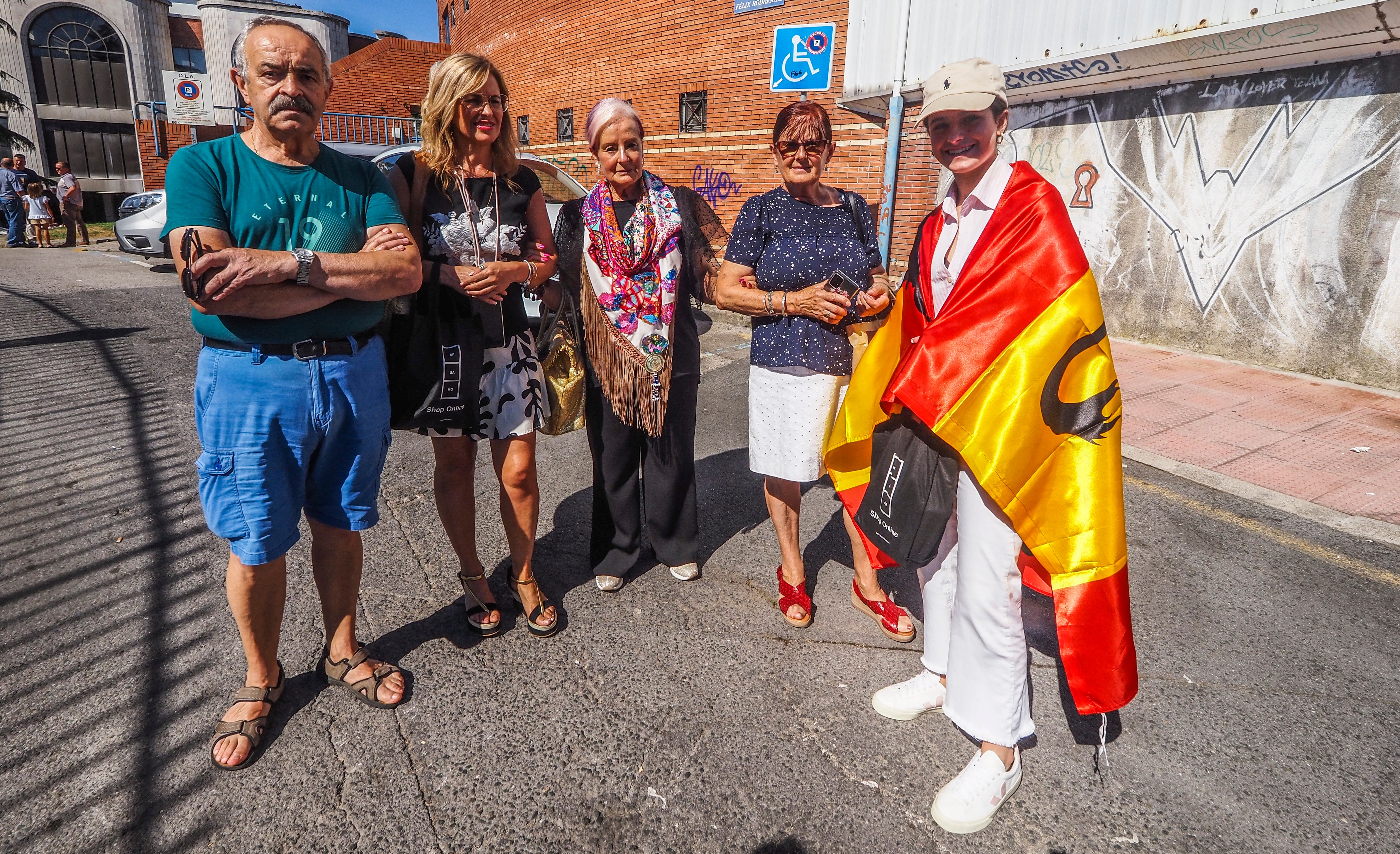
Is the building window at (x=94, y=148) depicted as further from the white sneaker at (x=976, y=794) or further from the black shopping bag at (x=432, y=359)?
the white sneaker at (x=976, y=794)

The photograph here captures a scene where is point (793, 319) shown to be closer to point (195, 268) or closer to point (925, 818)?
point (925, 818)

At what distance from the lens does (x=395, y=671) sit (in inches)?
98.8

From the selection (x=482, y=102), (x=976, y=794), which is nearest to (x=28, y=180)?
(x=482, y=102)

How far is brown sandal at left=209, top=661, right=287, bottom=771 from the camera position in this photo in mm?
2145

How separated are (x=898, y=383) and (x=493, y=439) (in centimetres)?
153

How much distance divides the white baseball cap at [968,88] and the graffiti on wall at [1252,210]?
6.80m

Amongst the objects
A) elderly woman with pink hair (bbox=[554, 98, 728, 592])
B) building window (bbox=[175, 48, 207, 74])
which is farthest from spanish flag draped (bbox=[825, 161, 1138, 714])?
building window (bbox=[175, 48, 207, 74])

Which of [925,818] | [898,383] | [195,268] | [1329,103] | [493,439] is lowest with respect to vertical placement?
[925,818]

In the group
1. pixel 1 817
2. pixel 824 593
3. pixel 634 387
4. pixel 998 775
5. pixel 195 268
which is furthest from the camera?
pixel 824 593

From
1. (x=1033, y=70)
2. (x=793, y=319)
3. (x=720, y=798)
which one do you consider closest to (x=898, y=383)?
(x=793, y=319)

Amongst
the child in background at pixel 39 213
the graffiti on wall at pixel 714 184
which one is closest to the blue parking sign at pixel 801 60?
the graffiti on wall at pixel 714 184

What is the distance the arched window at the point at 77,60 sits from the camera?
2922 centimetres

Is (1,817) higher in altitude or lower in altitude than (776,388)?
lower

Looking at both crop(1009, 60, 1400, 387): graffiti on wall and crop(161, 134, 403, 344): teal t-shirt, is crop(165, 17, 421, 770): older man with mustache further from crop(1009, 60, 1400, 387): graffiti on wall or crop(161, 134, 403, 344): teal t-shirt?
crop(1009, 60, 1400, 387): graffiti on wall
